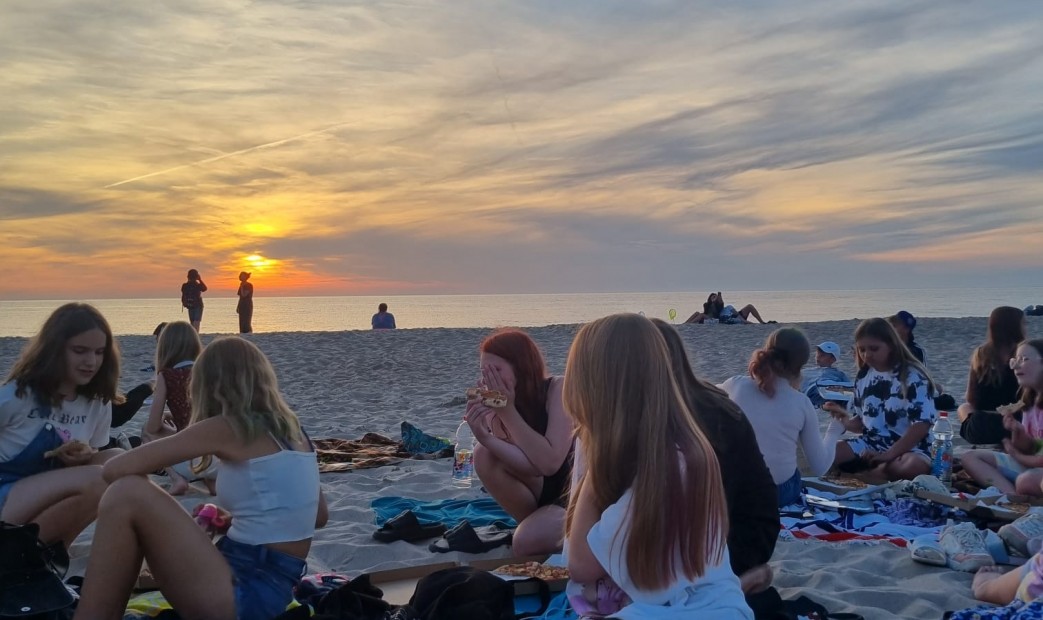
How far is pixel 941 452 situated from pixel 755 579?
3.27 meters

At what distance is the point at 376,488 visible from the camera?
6219 mm

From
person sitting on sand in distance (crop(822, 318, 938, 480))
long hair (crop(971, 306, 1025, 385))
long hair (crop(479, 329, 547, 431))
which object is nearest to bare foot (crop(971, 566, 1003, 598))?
person sitting on sand in distance (crop(822, 318, 938, 480))

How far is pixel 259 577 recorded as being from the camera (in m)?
3.23

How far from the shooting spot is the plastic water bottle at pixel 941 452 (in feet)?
19.4

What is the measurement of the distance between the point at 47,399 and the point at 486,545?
2.35 meters

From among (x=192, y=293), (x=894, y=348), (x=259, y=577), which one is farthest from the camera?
(x=192, y=293)

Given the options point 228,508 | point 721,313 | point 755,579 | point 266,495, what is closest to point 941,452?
point 755,579

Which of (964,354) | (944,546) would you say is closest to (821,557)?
(944,546)

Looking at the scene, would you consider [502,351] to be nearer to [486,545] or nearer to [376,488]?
[486,545]

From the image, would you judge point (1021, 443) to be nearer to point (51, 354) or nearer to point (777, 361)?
point (777, 361)

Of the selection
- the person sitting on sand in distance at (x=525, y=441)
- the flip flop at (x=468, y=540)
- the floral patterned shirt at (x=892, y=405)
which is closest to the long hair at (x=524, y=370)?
the person sitting on sand in distance at (x=525, y=441)

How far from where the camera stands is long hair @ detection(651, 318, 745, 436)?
9.42 ft

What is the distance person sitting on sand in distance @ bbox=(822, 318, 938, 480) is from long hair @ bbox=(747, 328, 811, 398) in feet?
4.51

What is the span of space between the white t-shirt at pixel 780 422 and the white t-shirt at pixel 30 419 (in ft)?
11.4
